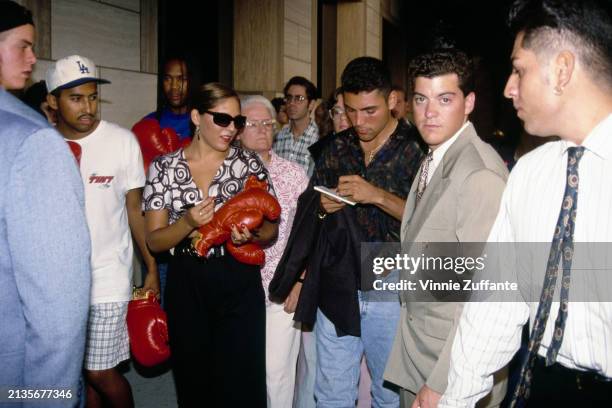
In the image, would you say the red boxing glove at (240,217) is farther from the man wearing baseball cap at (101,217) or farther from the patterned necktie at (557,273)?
the patterned necktie at (557,273)

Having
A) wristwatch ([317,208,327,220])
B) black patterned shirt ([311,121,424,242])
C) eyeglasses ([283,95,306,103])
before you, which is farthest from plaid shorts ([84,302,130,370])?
eyeglasses ([283,95,306,103])

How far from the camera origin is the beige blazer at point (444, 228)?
6.68 ft

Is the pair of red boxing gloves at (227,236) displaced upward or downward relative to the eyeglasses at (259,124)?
downward

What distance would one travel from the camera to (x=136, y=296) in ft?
11.7

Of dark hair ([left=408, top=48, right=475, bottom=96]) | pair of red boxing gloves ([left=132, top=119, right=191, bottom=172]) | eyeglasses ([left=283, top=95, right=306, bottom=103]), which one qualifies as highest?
eyeglasses ([left=283, top=95, right=306, bottom=103])

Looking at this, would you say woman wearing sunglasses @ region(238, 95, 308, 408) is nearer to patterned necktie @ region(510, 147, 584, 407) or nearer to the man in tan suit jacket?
the man in tan suit jacket

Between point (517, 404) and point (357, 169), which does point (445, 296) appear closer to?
point (517, 404)

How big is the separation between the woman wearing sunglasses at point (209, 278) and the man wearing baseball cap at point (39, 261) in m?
1.34

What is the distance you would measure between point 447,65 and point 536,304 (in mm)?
1140

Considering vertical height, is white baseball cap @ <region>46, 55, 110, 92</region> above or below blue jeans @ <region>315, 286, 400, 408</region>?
above

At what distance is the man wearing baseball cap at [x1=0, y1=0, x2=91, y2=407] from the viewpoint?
4.99 ft

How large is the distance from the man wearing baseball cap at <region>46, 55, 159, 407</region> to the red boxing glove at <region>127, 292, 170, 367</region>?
0.08 meters

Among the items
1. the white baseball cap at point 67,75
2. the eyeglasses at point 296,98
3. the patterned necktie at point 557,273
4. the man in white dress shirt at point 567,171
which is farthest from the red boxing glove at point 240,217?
the eyeglasses at point 296,98

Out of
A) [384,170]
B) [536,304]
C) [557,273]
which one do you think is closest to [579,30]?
[557,273]
